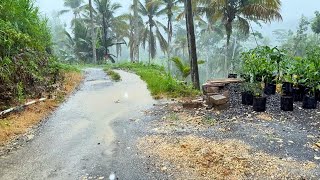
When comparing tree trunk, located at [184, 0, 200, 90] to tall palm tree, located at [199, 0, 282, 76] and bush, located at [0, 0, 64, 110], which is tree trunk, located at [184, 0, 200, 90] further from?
tall palm tree, located at [199, 0, 282, 76]

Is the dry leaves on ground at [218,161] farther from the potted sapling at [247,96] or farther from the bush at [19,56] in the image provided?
the bush at [19,56]

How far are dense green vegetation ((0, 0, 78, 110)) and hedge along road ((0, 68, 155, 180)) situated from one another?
1.11 metres

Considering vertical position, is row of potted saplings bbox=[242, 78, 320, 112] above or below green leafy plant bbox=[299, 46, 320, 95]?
below

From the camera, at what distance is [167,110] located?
864cm

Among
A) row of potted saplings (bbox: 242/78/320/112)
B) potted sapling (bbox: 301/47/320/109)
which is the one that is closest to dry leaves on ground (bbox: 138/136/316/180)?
row of potted saplings (bbox: 242/78/320/112)

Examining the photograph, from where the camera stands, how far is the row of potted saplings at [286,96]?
7.70 meters

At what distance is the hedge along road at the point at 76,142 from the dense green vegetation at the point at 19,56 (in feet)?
3.64

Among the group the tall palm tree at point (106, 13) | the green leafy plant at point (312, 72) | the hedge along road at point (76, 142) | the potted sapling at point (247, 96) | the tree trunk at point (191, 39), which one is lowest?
the hedge along road at point (76, 142)

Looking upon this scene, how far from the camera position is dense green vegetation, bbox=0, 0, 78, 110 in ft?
26.2

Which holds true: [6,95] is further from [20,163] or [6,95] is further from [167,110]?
[167,110]

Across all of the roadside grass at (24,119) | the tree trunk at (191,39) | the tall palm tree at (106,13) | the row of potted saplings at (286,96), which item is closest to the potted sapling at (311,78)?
the row of potted saplings at (286,96)

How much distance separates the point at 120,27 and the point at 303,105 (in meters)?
26.5

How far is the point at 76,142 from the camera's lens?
6266mm

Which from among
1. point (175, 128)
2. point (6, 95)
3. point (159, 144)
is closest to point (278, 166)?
point (159, 144)
